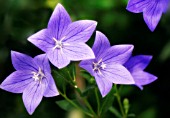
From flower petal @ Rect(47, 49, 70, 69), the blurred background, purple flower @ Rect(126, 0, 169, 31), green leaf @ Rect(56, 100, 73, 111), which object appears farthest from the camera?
the blurred background

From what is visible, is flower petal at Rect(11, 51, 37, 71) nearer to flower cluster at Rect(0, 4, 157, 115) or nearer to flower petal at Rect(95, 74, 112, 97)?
flower cluster at Rect(0, 4, 157, 115)

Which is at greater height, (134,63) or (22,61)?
(22,61)

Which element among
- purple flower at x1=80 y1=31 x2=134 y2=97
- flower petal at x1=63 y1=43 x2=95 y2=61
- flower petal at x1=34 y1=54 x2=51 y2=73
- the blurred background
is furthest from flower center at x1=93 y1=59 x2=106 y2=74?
the blurred background

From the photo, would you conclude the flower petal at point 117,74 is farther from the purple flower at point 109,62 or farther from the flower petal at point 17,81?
the flower petal at point 17,81

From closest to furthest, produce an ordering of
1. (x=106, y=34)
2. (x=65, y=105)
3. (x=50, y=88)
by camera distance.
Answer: (x=50, y=88) → (x=65, y=105) → (x=106, y=34)

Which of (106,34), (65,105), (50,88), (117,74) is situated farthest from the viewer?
(106,34)

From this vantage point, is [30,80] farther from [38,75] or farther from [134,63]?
[134,63]

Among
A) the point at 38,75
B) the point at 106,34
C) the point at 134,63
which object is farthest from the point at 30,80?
the point at 106,34
